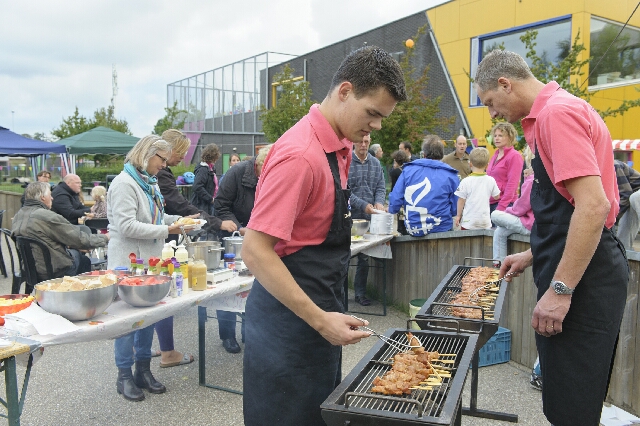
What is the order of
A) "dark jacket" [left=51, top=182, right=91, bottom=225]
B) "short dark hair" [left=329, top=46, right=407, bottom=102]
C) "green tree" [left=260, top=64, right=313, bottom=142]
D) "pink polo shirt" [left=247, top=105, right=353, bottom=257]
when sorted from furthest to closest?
"green tree" [left=260, top=64, right=313, bottom=142] → "dark jacket" [left=51, top=182, right=91, bottom=225] → "short dark hair" [left=329, top=46, right=407, bottom=102] → "pink polo shirt" [left=247, top=105, right=353, bottom=257]

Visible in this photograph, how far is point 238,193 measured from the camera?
583cm

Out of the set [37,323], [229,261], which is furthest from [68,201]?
[37,323]

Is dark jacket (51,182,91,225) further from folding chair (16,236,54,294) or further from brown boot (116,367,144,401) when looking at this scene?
brown boot (116,367,144,401)

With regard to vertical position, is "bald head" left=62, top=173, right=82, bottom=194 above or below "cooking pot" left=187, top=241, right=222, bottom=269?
above

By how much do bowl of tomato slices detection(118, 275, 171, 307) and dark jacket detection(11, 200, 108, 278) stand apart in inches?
121

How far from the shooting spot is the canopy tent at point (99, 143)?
14492mm

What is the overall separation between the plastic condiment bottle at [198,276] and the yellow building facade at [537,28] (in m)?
11.3

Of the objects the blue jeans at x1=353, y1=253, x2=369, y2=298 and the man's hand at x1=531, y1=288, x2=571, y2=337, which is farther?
the blue jeans at x1=353, y1=253, x2=369, y2=298

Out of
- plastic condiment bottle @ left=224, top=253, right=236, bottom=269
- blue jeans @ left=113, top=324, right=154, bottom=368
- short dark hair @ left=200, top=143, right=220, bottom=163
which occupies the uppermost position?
short dark hair @ left=200, top=143, right=220, bottom=163

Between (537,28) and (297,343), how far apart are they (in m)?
15.4

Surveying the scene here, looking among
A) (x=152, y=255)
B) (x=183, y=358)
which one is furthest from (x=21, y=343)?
(x=183, y=358)

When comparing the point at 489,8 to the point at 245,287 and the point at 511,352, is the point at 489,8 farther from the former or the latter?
the point at 245,287

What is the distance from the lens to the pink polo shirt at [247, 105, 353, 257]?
1.88 m

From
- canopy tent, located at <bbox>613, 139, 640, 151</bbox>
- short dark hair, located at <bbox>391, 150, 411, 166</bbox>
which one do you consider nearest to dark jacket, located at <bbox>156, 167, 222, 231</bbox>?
short dark hair, located at <bbox>391, 150, 411, 166</bbox>
